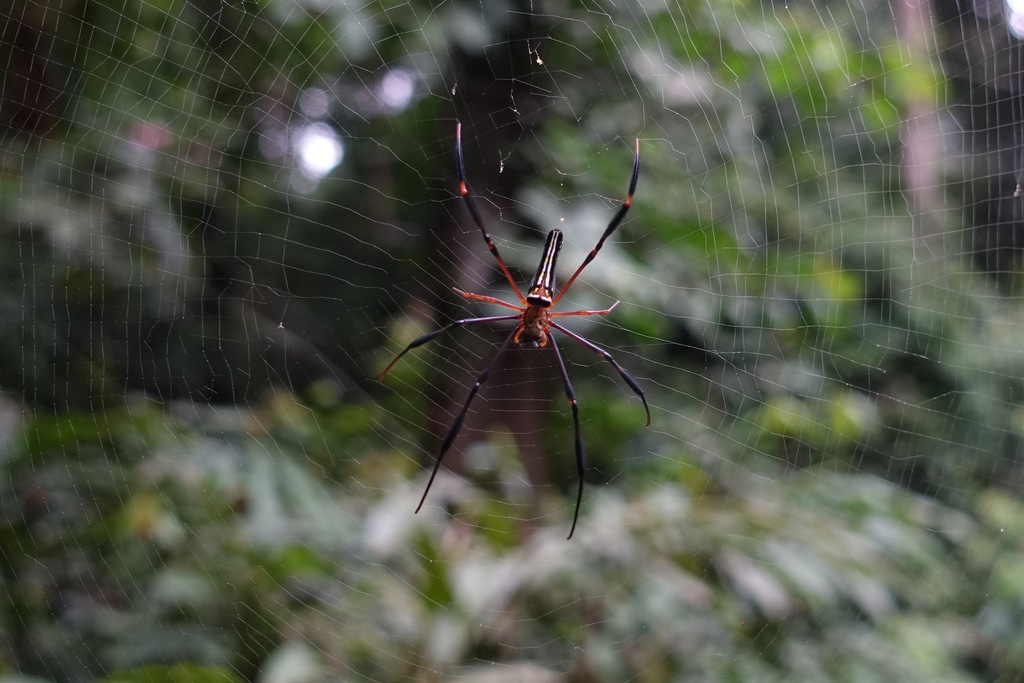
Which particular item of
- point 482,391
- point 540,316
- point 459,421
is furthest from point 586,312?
point 482,391

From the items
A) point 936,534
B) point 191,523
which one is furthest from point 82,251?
point 936,534

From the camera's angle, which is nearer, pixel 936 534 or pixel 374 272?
pixel 936 534

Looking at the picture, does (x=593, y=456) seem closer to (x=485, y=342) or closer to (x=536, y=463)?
(x=536, y=463)

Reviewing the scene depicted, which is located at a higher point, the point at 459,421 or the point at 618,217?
the point at 618,217

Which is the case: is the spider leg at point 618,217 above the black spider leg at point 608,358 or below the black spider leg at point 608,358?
above

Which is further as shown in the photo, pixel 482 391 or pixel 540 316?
pixel 482 391

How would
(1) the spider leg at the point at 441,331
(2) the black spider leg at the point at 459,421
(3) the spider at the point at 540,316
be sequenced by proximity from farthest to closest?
(1) the spider leg at the point at 441,331
(3) the spider at the point at 540,316
(2) the black spider leg at the point at 459,421

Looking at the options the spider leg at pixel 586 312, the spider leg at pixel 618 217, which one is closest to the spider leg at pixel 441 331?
the spider leg at pixel 586 312

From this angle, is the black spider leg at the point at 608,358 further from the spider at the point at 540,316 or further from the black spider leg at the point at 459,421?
the black spider leg at the point at 459,421

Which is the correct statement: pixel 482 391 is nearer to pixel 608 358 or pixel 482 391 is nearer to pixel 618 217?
pixel 608 358
